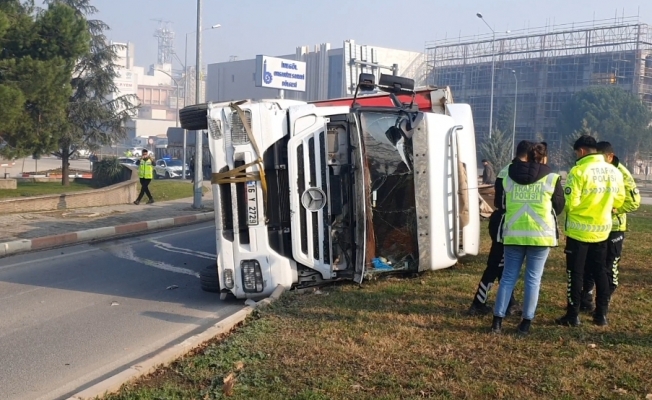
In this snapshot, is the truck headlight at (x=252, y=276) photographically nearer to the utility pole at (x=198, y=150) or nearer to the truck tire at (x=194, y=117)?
the truck tire at (x=194, y=117)

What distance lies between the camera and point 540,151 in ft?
20.2

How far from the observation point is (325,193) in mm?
7754

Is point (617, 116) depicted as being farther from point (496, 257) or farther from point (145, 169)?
point (496, 257)

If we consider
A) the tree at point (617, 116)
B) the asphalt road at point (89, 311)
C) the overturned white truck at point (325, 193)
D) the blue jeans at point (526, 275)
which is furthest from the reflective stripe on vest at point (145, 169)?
the tree at point (617, 116)

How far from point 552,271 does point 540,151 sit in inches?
140

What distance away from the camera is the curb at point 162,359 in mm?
4820

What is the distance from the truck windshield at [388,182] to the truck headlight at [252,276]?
117 cm

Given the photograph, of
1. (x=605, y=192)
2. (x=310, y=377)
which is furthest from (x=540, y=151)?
(x=310, y=377)

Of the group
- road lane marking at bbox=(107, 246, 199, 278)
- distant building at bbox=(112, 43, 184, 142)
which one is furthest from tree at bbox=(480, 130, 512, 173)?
distant building at bbox=(112, 43, 184, 142)

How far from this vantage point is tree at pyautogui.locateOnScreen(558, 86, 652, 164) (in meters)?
62.1

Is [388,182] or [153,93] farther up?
[153,93]

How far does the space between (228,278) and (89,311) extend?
1516 mm

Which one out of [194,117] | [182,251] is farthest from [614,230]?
[182,251]

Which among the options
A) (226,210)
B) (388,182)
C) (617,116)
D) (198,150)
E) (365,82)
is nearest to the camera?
(226,210)
